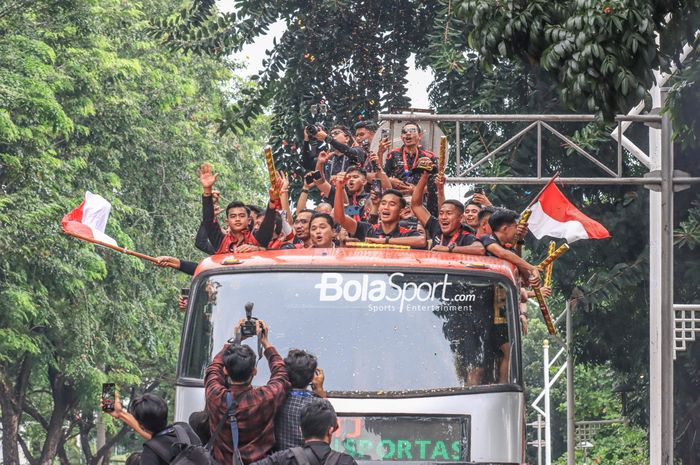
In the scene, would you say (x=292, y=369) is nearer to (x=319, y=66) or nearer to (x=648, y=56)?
(x=648, y=56)

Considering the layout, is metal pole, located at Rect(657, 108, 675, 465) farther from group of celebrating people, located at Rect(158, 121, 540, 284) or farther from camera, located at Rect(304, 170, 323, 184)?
camera, located at Rect(304, 170, 323, 184)

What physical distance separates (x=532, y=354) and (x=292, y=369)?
57960mm

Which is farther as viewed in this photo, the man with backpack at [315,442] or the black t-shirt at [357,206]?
the black t-shirt at [357,206]

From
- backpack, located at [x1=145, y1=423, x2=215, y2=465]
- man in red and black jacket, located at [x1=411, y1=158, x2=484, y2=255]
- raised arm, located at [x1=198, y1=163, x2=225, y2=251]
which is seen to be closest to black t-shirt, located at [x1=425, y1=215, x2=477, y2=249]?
man in red and black jacket, located at [x1=411, y1=158, x2=484, y2=255]

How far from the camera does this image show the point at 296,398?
8.88 metres

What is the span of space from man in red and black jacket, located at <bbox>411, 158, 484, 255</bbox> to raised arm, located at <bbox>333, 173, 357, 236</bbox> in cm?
51

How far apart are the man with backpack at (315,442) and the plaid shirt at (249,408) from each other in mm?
1111

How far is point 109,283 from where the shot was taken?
29.7 meters

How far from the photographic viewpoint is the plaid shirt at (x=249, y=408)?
867 cm

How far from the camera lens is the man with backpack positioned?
7406 millimetres

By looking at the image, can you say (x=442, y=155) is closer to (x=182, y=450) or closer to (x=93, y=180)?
(x=182, y=450)

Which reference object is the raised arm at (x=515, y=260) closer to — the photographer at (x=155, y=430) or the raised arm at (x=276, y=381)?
the raised arm at (x=276, y=381)

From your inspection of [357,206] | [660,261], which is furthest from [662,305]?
[357,206]

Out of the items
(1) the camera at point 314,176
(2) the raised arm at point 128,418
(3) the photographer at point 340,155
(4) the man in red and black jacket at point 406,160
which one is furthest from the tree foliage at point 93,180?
(2) the raised arm at point 128,418
